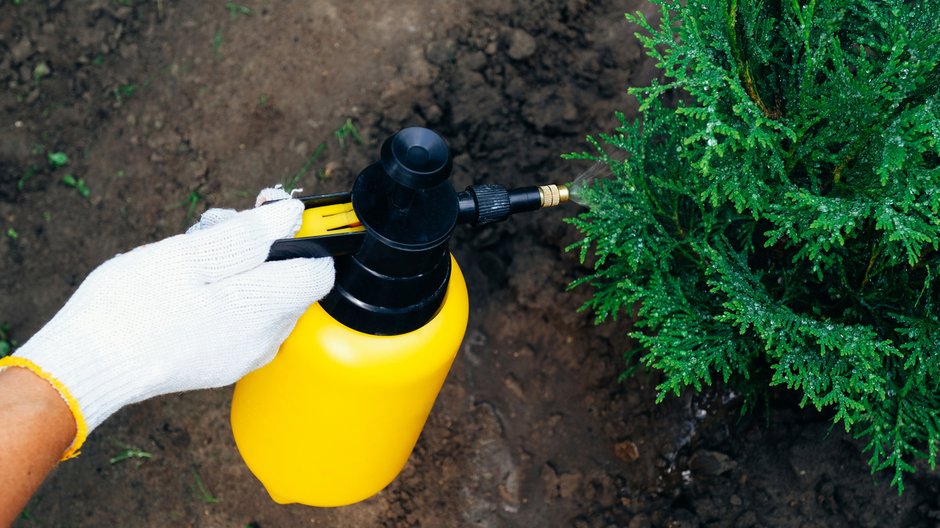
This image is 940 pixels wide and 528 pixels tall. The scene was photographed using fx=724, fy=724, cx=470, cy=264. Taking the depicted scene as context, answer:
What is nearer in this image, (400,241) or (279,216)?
(400,241)

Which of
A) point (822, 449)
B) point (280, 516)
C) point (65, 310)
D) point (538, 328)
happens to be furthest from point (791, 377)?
point (280, 516)

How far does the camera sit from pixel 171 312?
1.84 metres

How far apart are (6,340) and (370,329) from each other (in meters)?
2.62

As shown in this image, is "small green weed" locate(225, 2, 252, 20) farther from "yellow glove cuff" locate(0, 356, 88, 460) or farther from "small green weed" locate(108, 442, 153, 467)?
"yellow glove cuff" locate(0, 356, 88, 460)

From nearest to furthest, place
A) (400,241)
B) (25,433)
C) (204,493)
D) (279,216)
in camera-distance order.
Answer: (25,433)
(400,241)
(279,216)
(204,493)

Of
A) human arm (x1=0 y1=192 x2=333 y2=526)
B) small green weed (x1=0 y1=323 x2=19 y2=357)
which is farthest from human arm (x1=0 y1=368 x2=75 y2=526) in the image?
small green weed (x1=0 y1=323 x2=19 y2=357)

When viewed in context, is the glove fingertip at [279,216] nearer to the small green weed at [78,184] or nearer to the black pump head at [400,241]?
the black pump head at [400,241]

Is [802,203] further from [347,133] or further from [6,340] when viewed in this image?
[6,340]

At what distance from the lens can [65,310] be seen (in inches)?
71.0

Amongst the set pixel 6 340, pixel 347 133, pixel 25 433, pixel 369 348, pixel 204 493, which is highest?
pixel 25 433

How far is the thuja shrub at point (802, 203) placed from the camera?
78.5 inches

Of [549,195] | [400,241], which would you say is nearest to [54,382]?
[400,241]

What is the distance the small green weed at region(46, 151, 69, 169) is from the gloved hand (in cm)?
233

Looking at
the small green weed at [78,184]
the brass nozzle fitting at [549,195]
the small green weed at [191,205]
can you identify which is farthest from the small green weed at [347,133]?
the brass nozzle fitting at [549,195]
